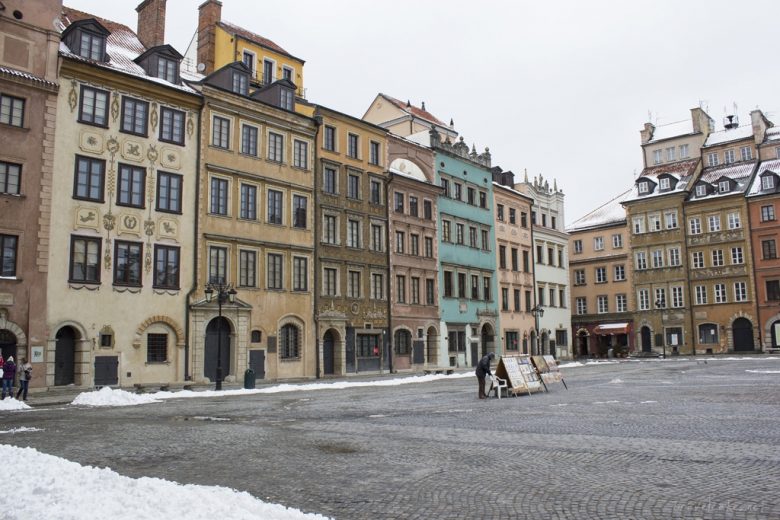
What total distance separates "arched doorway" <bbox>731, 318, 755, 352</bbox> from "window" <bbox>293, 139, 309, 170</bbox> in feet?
142

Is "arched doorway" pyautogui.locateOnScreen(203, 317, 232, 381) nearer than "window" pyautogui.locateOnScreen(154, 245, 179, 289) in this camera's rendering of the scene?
No

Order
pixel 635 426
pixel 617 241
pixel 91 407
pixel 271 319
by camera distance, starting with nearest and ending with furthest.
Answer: pixel 635 426
pixel 91 407
pixel 271 319
pixel 617 241

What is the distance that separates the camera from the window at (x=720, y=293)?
62.4 metres

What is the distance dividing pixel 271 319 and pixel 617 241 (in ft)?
153

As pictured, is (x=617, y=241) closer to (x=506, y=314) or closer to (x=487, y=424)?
(x=506, y=314)

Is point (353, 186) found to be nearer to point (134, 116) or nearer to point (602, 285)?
point (134, 116)

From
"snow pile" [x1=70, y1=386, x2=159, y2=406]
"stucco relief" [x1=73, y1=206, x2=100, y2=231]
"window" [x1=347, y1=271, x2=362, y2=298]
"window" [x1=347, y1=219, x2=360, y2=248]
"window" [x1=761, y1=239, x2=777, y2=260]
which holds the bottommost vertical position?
"snow pile" [x1=70, y1=386, x2=159, y2=406]

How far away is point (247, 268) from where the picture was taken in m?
35.7

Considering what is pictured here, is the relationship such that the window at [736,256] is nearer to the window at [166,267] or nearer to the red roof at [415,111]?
the red roof at [415,111]

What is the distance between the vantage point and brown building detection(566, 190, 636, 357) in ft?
228

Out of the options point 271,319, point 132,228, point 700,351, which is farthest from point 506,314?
point 132,228

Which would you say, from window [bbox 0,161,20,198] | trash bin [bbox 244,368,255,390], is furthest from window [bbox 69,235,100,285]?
trash bin [bbox 244,368,255,390]

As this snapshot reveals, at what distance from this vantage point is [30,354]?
27.0 metres

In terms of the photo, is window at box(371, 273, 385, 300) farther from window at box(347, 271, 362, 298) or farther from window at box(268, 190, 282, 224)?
window at box(268, 190, 282, 224)
